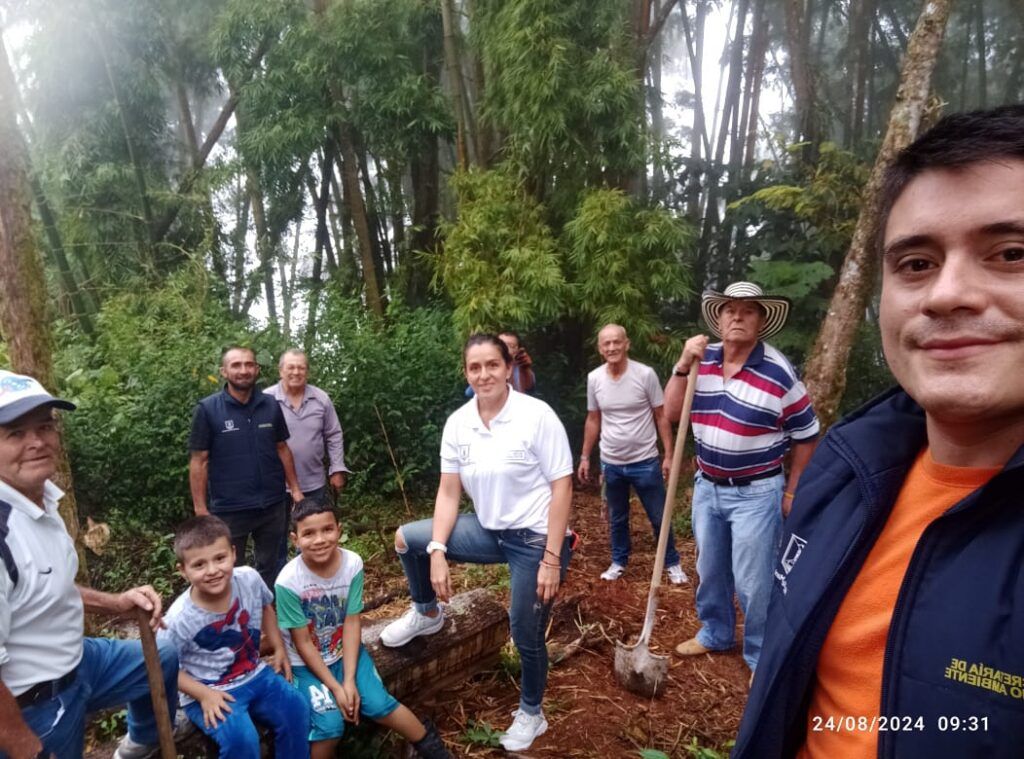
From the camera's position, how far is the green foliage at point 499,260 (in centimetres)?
680

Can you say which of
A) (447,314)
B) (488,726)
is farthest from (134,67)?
(488,726)

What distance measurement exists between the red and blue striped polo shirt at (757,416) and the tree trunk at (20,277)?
342 cm

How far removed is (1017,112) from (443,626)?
319 cm

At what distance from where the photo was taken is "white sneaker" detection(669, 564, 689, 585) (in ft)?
15.3

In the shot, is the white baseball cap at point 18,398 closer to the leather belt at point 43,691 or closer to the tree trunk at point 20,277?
the leather belt at point 43,691

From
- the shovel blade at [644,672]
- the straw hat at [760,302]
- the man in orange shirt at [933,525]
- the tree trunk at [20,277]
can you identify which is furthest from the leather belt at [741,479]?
the tree trunk at [20,277]

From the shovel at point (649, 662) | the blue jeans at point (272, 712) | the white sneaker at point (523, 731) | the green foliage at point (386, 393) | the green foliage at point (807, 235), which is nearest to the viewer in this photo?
the blue jeans at point (272, 712)

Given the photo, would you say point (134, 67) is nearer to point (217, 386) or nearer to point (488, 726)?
point (217, 386)

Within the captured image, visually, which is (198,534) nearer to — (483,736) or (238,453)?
(483,736)

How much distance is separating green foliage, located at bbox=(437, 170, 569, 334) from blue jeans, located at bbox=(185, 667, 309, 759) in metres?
4.72

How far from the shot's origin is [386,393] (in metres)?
7.15

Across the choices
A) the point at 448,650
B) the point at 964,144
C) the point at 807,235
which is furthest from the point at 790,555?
the point at 807,235
